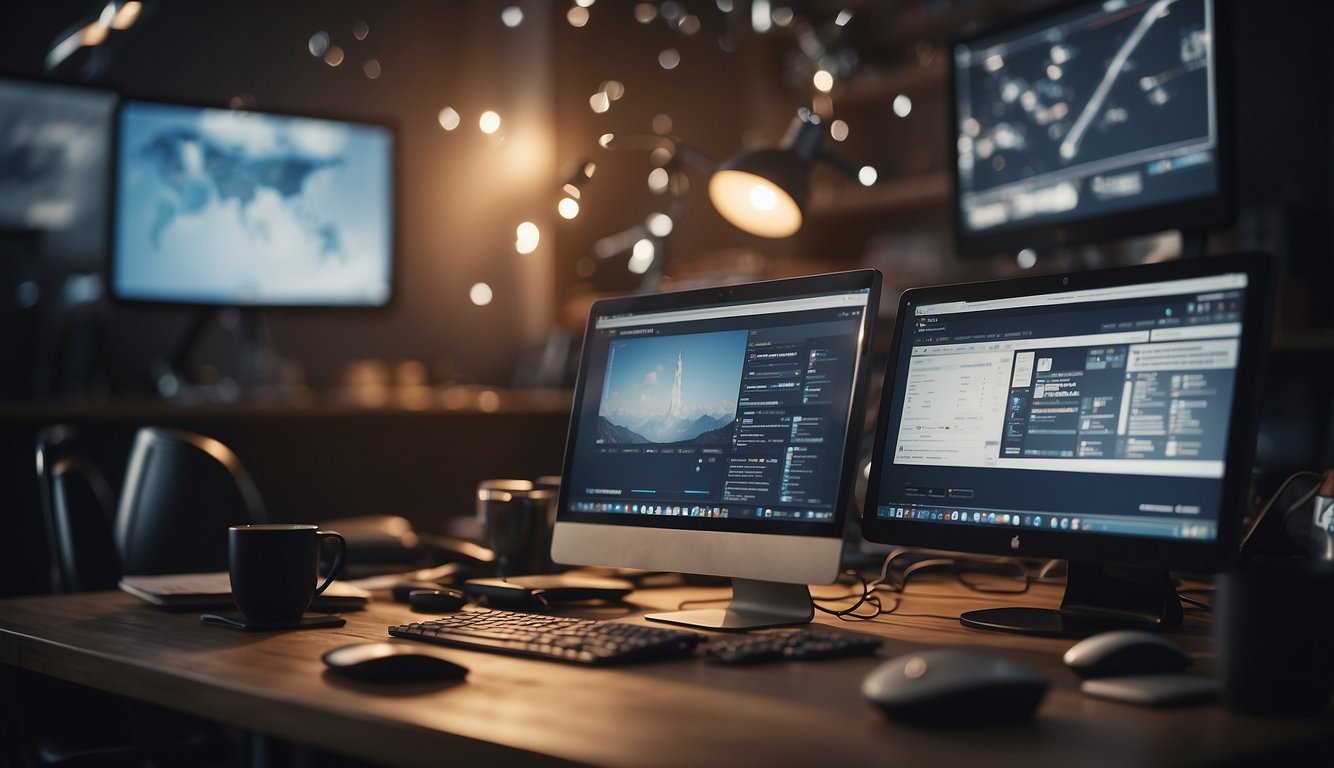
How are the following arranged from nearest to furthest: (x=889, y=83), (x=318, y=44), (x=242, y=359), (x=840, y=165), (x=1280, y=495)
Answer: (x=1280, y=495) → (x=840, y=165) → (x=242, y=359) → (x=889, y=83) → (x=318, y=44)

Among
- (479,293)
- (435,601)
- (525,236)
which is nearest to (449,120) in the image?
(479,293)

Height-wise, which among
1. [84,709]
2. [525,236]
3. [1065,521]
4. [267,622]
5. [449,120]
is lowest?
[84,709]

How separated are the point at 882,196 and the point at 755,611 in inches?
126

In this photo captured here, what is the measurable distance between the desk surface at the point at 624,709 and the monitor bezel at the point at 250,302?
1710 mm

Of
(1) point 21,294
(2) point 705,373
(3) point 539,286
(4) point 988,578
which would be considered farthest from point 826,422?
(3) point 539,286

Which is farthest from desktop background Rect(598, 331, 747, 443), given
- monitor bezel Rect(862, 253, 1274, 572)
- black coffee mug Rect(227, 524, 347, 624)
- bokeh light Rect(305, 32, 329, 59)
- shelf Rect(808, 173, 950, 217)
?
bokeh light Rect(305, 32, 329, 59)

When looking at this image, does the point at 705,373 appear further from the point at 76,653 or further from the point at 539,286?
→ the point at 539,286

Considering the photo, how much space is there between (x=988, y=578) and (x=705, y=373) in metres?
0.53

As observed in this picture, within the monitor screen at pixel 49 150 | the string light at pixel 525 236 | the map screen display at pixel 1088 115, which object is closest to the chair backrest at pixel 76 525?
the string light at pixel 525 236

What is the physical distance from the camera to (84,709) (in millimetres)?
1719

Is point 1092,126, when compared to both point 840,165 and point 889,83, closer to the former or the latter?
point 840,165

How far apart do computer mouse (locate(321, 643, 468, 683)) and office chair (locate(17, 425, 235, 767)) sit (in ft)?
2.68

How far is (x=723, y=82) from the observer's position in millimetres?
5051

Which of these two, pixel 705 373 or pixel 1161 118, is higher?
pixel 1161 118
